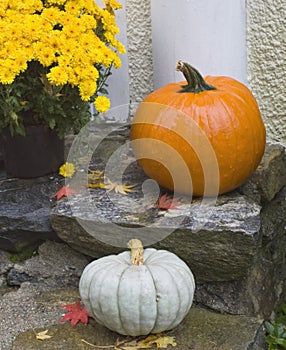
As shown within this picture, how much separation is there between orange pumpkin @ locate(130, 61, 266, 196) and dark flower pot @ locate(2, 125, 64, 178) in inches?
19.2

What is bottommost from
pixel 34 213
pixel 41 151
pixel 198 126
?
pixel 34 213

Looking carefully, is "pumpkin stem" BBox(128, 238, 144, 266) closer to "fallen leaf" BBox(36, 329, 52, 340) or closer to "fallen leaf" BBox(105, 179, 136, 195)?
"fallen leaf" BBox(36, 329, 52, 340)

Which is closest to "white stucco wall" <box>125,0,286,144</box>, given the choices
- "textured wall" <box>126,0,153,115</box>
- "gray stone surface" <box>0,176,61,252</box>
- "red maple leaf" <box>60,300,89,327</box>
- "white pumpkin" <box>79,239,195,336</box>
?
"textured wall" <box>126,0,153,115</box>

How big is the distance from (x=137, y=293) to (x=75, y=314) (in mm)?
382

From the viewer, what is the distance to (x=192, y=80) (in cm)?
262

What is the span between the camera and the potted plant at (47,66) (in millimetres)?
2592

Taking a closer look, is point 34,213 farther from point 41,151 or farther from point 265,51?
point 265,51

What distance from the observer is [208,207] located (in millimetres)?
2545

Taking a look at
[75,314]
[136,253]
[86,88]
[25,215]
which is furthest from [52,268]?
[86,88]

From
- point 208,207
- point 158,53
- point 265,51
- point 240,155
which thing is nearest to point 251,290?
point 208,207

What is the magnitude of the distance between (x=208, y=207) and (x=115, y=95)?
1.38 meters

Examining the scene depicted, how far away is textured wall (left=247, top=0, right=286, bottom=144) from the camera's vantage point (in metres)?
3.07

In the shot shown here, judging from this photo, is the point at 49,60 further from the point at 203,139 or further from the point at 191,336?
the point at 191,336

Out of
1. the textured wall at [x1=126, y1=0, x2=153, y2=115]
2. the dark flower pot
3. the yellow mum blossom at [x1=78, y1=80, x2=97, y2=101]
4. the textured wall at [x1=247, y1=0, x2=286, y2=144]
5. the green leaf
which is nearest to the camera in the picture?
the green leaf
